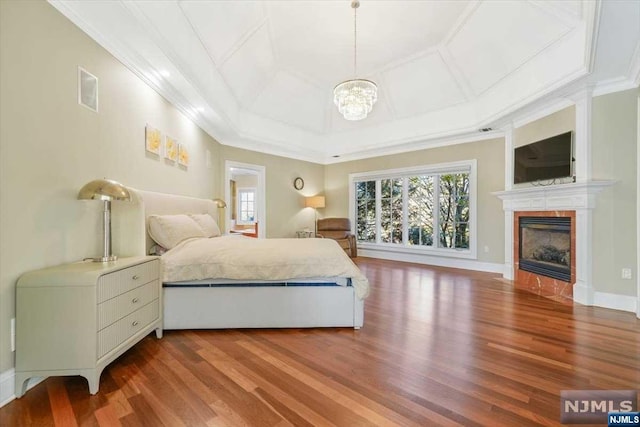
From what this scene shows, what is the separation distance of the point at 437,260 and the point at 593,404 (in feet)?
13.8

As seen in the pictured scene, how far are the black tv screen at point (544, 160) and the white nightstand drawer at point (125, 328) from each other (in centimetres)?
477

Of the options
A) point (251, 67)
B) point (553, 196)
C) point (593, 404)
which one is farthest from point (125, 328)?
point (553, 196)

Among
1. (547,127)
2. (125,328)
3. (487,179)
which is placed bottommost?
(125,328)

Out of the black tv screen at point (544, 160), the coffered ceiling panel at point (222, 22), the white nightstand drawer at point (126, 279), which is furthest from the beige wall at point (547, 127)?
the white nightstand drawer at point (126, 279)

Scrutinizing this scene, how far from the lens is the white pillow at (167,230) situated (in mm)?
2670

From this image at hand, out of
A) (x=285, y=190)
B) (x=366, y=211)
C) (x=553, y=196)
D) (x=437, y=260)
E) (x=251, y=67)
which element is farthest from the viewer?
(x=366, y=211)

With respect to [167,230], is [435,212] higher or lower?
higher

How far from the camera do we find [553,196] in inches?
145

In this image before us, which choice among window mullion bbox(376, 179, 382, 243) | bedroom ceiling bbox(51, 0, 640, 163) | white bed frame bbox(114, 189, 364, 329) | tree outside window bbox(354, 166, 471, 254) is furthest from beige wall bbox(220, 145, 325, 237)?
white bed frame bbox(114, 189, 364, 329)

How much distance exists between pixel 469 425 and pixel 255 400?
1.09 metres

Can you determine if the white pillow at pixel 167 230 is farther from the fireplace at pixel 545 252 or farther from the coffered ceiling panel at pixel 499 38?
the fireplace at pixel 545 252

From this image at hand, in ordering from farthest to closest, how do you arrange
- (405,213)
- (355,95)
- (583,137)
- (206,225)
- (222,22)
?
(405,213)
(206,225)
(355,95)
(583,137)
(222,22)

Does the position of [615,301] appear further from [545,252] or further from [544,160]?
[544,160]

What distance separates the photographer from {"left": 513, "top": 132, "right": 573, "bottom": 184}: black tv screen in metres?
3.53
